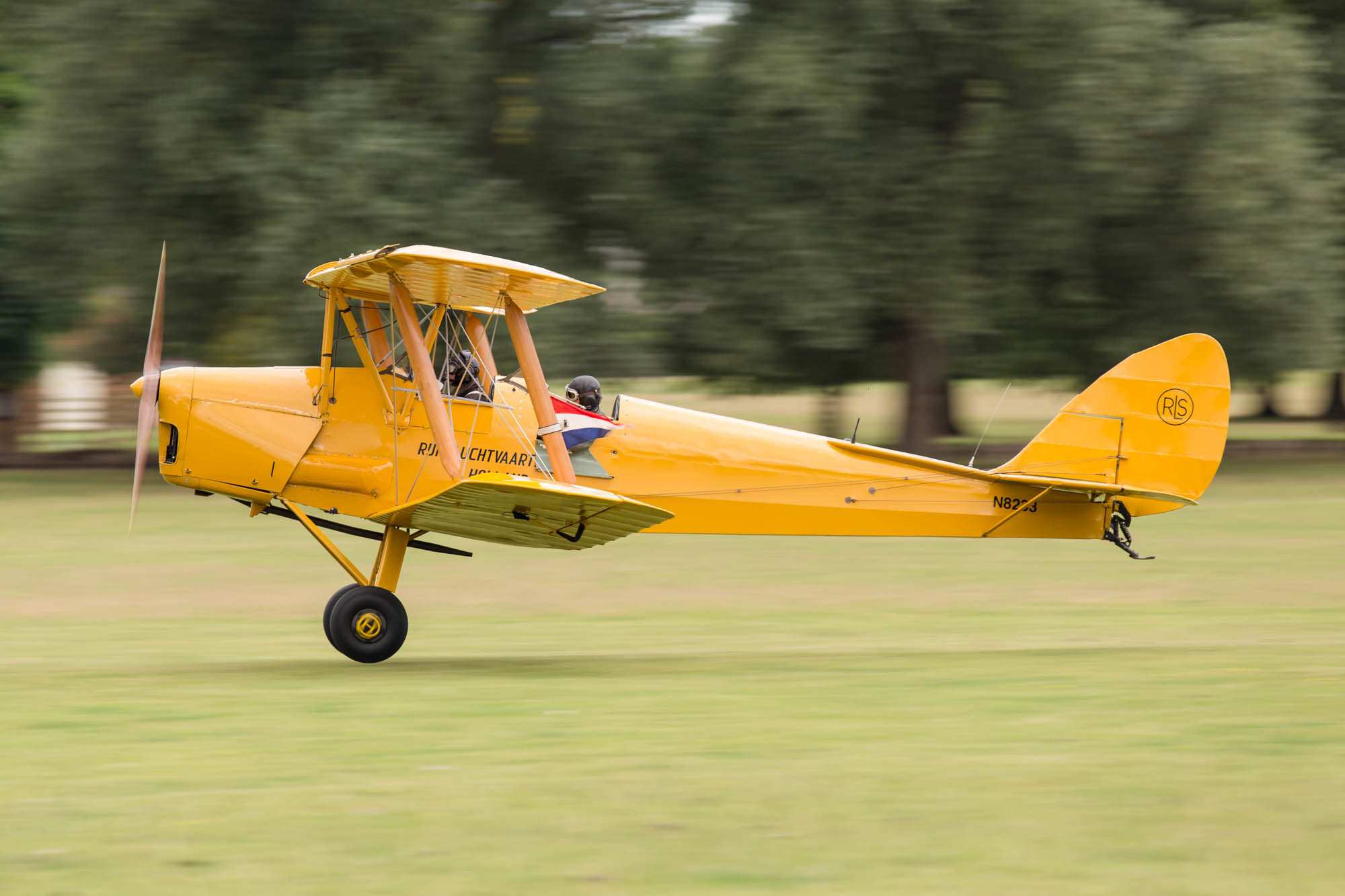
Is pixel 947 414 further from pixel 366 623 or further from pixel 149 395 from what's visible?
pixel 149 395

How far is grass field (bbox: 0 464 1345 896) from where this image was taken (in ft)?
15.8

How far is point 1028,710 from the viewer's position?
23.6 ft

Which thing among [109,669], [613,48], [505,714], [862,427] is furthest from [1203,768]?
[862,427]

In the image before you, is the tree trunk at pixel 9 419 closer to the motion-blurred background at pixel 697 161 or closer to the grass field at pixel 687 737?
Answer: the motion-blurred background at pixel 697 161

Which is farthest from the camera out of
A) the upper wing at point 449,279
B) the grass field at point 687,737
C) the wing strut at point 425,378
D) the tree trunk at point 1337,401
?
the tree trunk at point 1337,401

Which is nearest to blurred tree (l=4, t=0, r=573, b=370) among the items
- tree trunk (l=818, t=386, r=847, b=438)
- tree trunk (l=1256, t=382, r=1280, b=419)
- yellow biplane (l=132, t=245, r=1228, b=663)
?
tree trunk (l=818, t=386, r=847, b=438)

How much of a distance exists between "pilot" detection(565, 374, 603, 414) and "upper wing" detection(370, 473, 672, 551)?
757mm

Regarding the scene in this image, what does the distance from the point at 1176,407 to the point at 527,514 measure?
474 centimetres

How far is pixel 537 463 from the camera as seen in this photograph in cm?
902

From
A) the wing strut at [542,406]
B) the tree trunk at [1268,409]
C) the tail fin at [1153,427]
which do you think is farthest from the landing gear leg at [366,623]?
the tree trunk at [1268,409]

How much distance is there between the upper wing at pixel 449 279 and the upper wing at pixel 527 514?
122 centimetres

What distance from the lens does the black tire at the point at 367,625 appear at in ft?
29.0

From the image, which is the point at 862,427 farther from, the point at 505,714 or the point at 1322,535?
the point at 505,714

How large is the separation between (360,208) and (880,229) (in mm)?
7786
